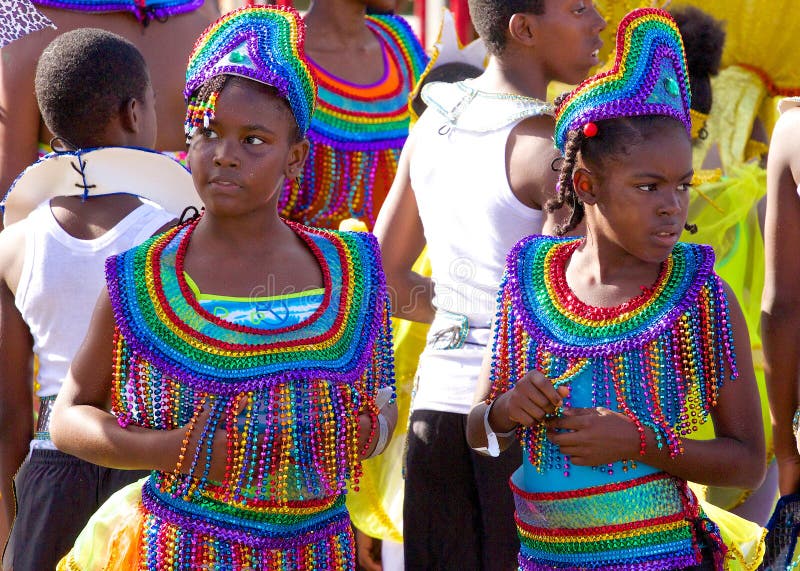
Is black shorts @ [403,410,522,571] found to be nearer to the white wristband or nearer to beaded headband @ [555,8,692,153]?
the white wristband

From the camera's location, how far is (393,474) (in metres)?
4.01

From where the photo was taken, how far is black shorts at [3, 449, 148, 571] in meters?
3.01

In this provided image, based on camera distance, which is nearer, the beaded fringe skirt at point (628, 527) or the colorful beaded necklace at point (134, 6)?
the beaded fringe skirt at point (628, 527)

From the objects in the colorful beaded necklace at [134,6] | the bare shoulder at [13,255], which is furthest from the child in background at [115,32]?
the bare shoulder at [13,255]

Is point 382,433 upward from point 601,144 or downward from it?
downward

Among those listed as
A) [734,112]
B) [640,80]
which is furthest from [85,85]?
[734,112]

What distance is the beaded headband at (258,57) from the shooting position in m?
2.45

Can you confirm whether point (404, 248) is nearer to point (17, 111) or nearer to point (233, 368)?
point (233, 368)

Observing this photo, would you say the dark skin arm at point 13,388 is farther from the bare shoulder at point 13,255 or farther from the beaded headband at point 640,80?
the beaded headband at point 640,80

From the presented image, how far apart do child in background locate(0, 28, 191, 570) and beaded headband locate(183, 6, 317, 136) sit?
69 centimetres

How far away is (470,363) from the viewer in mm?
3109

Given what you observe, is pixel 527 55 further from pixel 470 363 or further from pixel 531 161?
pixel 470 363

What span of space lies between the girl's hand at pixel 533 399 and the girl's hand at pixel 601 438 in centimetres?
7

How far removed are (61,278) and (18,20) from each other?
1.22m
